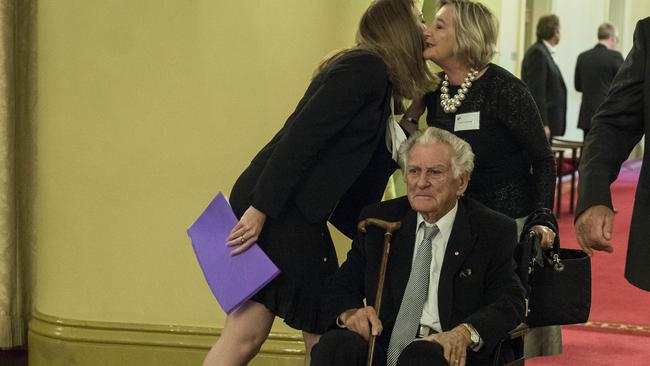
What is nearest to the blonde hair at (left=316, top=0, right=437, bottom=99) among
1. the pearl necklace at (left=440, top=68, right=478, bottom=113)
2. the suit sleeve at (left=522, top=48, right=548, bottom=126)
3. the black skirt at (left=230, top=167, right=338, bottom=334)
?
the pearl necklace at (left=440, top=68, right=478, bottom=113)

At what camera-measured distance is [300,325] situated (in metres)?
3.49

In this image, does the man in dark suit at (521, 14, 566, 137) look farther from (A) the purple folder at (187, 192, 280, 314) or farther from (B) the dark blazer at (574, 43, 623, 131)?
(A) the purple folder at (187, 192, 280, 314)

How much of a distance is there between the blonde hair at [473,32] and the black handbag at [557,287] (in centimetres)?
61

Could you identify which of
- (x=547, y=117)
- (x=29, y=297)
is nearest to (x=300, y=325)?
(x=29, y=297)

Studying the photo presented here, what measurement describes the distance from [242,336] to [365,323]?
1.65 ft

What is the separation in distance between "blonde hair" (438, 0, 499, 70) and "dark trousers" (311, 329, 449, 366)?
39.5 inches

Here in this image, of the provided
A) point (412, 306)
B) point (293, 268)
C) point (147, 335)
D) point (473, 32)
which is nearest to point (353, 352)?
point (412, 306)

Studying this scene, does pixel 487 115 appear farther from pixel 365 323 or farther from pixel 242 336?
pixel 242 336

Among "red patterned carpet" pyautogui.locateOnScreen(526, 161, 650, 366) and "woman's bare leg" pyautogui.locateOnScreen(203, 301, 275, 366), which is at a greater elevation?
"woman's bare leg" pyautogui.locateOnScreen(203, 301, 275, 366)

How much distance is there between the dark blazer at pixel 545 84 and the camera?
10.3 metres

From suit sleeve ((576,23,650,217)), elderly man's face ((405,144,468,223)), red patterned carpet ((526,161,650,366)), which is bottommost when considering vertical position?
red patterned carpet ((526,161,650,366))

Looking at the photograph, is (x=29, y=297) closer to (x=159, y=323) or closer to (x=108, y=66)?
(x=159, y=323)

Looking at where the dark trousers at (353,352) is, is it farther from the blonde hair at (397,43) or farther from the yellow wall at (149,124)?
the yellow wall at (149,124)

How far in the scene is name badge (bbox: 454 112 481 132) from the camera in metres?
3.54
